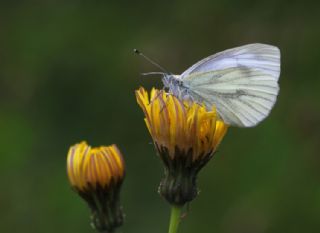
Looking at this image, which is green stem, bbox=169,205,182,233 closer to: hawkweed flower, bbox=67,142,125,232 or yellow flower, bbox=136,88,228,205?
yellow flower, bbox=136,88,228,205

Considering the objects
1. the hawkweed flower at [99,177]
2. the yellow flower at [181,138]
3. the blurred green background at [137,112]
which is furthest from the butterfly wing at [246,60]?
the blurred green background at [137,112]

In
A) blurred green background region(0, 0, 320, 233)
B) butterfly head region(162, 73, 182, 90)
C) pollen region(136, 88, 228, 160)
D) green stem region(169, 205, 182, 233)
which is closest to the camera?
green stem region(169, 205, 182, 233)

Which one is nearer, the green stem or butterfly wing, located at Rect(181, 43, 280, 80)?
the green stem

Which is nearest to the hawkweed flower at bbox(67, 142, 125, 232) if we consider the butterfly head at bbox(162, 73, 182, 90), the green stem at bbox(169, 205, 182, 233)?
the green stem at bbox(169, 205, 182, 233)

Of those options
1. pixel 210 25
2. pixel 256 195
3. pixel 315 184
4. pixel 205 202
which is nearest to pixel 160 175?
pixel 205 202

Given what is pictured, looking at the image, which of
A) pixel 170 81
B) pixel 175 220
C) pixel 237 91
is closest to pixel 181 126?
pixel 175 220

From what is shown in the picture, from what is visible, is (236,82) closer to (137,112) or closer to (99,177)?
(99,177)
